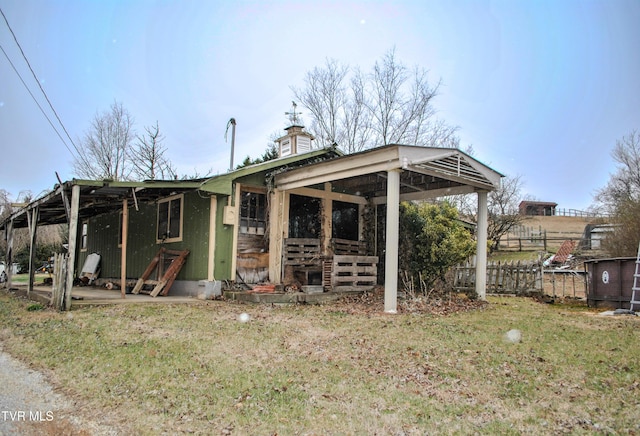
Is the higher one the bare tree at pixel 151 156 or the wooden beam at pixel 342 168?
the bare tree at pixel 151 156

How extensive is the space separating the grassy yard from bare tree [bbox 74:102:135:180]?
90.8 ft


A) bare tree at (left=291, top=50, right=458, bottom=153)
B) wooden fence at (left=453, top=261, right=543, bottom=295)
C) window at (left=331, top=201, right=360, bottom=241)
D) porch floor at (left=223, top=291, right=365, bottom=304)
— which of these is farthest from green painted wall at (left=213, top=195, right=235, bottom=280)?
bare tree at (left=291, top=50, right=458, bottom=153)

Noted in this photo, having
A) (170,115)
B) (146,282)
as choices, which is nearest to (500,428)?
(146,282)

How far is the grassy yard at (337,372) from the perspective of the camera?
3678 mm

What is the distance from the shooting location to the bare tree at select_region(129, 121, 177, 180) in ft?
107

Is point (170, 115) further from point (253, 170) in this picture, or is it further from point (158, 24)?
point (253, 170)

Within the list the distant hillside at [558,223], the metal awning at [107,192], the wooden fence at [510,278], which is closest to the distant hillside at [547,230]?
the distant hillside at [558,223]

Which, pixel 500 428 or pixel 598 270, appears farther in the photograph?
pixel 598 270

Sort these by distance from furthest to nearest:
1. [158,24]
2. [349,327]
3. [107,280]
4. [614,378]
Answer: [158,24] < [107,280] < [349,327] < [614,378]

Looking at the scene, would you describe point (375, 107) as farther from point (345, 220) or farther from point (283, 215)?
point (283, 215)

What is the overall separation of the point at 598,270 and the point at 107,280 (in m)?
14.8

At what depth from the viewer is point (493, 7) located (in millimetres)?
18672

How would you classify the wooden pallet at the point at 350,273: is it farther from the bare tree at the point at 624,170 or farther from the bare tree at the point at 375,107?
the bare tree at the point at 624,170

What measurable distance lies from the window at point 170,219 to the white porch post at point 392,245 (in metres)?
5.95
